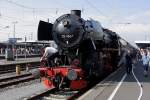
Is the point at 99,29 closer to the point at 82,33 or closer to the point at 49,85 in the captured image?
the point at 82,33

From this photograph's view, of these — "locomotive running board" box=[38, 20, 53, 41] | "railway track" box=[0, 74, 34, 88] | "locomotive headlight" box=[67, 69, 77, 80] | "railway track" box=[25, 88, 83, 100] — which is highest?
"locomotive running board" box=[38, 20, 53, 41]

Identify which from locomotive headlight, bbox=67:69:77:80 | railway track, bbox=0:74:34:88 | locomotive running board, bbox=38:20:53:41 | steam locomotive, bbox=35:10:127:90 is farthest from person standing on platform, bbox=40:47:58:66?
railway track, bbox=0:74:34:88

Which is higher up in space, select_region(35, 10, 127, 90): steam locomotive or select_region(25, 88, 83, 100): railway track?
select_region(35, 10, 127, 90): steam locomotive

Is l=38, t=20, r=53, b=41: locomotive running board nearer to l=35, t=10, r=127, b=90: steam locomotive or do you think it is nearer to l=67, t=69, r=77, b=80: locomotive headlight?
l=35, t=10, r=127, b=90: steam locomotive

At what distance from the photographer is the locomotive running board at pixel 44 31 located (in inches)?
709

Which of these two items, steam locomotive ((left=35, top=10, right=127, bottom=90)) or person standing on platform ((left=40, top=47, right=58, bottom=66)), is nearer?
steam locomotive ((left=35, top=10, right=127, bottom=90))

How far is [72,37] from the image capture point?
1730 cm

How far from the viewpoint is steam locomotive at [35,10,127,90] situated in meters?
16.4

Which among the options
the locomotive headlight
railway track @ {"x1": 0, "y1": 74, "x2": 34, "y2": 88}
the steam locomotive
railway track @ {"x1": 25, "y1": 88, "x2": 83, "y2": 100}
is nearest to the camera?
railway track @ {"x1": 25, "y1": 88, "x2": 83, "y2": 100}

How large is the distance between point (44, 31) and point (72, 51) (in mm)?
1761

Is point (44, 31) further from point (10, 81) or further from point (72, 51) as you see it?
point (10, 81)

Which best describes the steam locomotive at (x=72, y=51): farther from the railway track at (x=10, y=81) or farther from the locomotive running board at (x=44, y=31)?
the railway track at (x=10, y=81)

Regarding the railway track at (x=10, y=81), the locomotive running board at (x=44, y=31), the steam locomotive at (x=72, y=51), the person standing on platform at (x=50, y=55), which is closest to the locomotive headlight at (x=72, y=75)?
the steam locomotive at (x=72, y=51)

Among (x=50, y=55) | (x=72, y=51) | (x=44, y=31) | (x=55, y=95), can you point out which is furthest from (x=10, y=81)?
(x=55, y=95)
